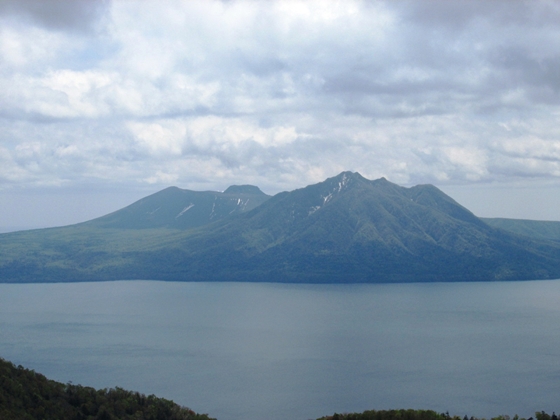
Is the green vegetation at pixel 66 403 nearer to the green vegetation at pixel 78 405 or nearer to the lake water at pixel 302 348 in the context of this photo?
the green vegetation at pixel 78 405

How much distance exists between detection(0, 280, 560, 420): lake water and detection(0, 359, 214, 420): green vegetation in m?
11.2

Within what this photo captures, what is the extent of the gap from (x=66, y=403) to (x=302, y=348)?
43.0m

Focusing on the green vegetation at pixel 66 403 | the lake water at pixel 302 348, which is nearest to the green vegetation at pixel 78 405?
the green vegetation at pixel 66 403

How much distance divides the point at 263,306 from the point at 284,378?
5487 cm

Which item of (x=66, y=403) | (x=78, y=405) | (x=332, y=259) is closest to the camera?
(x=66, y=403)

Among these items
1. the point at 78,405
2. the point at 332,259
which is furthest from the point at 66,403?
the point at 332,259

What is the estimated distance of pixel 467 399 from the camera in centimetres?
5712

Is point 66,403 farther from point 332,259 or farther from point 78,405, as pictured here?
point 332,259

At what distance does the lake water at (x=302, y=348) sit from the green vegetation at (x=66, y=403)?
11.2 m

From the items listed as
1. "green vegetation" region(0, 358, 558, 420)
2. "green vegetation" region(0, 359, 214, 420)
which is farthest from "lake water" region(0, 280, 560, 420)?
"green vegetation" region(0, 358, 558, 420)

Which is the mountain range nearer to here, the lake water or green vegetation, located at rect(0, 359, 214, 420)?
the lake water

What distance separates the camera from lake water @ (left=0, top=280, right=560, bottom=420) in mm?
57750

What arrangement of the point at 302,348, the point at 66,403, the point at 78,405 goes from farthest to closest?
the point at 302,348, the point at 78,405, the point at 66,403

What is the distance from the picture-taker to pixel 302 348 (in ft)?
259
